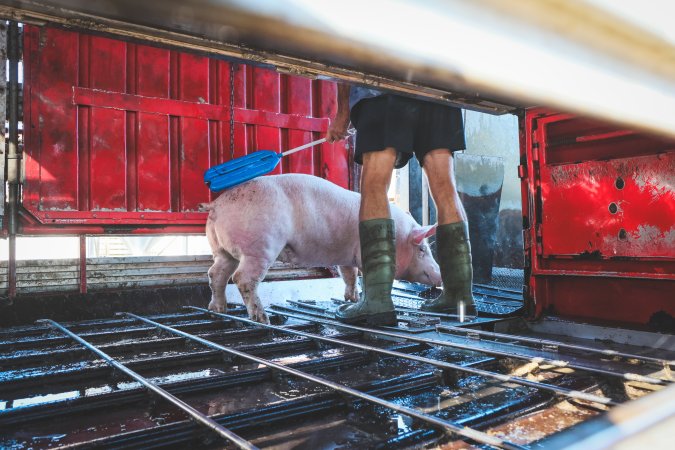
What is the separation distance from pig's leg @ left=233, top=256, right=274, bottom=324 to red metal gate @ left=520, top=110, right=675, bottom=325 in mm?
1490

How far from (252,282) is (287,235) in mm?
418

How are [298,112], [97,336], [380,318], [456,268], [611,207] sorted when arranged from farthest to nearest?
[298,112] < [456,268] < [380,318] < [97,336] < [611,207]

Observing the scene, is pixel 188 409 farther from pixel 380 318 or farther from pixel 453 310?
pixel 453 310

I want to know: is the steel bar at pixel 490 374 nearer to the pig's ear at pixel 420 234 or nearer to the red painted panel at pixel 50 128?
the pig's ear at pixel 420 234

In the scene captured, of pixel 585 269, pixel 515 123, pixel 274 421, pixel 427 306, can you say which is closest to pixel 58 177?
pixel 427 306

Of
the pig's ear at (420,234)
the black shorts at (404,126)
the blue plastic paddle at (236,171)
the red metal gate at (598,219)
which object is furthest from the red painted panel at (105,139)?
the red metal gate at (598,219)

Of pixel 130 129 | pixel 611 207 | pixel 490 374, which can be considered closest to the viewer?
pixel 490 374

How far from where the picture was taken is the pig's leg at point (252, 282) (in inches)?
115

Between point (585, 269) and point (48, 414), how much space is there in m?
2.24

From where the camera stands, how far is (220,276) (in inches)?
131

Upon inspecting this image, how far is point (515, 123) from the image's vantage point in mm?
6680

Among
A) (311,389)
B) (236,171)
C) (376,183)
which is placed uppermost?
(236,171)

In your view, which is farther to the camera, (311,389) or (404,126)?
(404,126)

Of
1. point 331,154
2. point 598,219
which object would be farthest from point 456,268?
point 331,154
